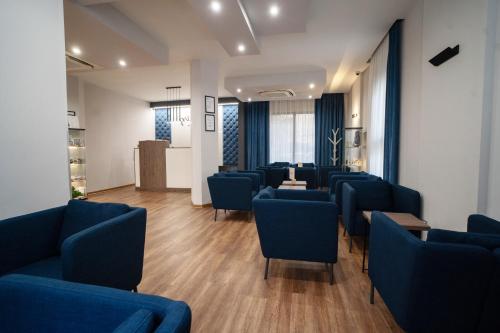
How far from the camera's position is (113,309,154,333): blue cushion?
722 millimetres

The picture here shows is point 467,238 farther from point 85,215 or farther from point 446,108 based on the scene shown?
point 85,215

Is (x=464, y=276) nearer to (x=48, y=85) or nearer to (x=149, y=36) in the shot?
(x=48, y=85)

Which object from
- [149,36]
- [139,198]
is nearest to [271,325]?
[149,36]

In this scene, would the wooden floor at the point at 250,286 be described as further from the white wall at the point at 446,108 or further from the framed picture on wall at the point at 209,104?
the framed picture on wall at the point at 209,104

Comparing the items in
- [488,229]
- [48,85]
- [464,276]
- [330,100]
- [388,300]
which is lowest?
[388,300]

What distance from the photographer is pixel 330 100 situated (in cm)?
889

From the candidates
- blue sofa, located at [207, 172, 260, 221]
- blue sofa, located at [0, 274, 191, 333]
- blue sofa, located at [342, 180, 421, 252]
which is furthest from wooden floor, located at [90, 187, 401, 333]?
blue sofa, located at [0, 274, 191, 333]

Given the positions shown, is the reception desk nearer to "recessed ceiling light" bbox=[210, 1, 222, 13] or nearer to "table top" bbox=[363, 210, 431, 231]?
"recessed ceiling light" bbox=[210, 1, 222, 13]

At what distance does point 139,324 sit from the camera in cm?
75

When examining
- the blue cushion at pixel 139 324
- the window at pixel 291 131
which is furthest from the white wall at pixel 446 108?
the window at pixel 291 131

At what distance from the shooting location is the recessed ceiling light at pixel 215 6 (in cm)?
294

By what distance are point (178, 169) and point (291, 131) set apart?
14.2 feet

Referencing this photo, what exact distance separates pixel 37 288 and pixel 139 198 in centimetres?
620

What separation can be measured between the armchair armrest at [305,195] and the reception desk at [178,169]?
4936 mm
